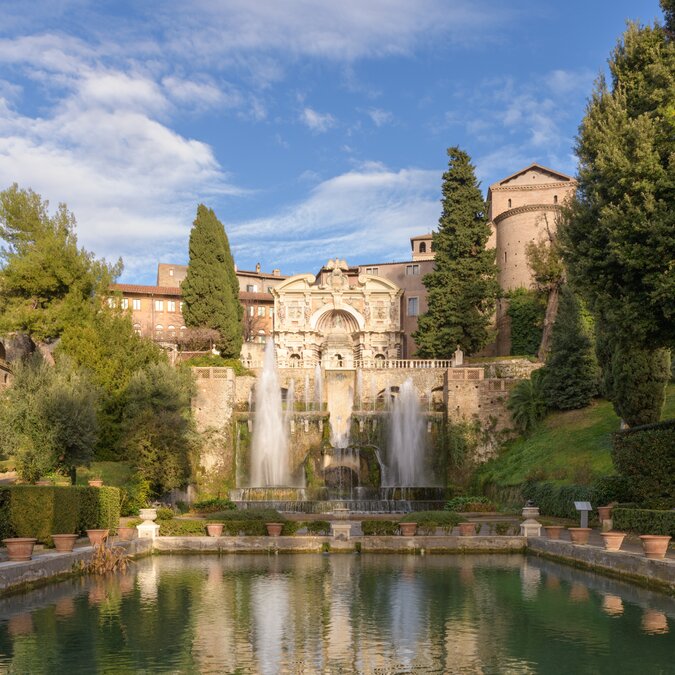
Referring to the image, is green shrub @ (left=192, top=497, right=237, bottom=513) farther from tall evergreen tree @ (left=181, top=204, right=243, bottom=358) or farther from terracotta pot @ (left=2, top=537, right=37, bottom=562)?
tall evergreen tree @ (left=181, top=204, right=243, bottom=358)

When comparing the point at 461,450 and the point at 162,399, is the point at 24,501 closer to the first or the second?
the point at 162,399

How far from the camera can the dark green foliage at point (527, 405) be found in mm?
37781

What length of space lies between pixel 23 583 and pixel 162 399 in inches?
814

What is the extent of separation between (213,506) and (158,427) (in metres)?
4.37

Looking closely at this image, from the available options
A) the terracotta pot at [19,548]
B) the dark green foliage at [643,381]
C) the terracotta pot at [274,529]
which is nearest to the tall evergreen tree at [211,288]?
the terracotta pot at [274,529]

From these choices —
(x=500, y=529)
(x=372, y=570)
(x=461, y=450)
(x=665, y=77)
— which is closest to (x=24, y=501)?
(x=372, y=570)

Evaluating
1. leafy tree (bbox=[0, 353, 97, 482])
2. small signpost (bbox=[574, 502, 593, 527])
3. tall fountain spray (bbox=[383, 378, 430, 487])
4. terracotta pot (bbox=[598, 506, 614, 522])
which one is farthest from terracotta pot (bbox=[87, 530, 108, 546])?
tall fountain spray (bbox=[383, 378, 430, 487])

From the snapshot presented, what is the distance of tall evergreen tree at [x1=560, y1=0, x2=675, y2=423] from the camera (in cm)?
1748

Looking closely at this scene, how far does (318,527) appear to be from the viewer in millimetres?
23344

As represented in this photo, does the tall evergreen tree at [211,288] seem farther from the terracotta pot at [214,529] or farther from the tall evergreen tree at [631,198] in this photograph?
the tall evergreen tree at [631,198]

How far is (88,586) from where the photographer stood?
50.8 feet

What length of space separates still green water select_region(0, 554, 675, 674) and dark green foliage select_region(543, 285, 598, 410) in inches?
793

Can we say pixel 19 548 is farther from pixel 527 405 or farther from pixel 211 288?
pixel 211 288

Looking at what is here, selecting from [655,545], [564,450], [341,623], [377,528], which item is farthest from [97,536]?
[564,450]
